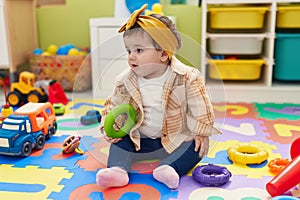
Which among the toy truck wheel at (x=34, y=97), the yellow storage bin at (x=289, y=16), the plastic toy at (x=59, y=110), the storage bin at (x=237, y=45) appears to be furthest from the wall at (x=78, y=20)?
the plastic toy at (x=59, y=110)

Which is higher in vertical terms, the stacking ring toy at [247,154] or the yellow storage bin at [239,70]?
the yellow storage bin at [239,70]

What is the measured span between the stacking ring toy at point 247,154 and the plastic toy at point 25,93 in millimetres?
925

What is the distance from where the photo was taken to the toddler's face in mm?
948

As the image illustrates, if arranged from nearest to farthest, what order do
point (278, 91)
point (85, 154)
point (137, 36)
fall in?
point (137, 36), point (85, 154), point (278, 91)

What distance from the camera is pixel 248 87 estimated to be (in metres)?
1.73

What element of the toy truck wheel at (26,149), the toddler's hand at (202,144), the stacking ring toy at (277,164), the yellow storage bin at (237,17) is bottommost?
the stacking ring toy at (277,164)

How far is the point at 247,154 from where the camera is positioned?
109 centimetres

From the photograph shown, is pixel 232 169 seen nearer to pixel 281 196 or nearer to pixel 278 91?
pixel 281 196

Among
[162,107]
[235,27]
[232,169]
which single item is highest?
[235,27]

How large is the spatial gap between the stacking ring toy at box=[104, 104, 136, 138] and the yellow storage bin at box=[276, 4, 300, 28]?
996mm

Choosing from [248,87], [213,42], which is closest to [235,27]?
[213,42]

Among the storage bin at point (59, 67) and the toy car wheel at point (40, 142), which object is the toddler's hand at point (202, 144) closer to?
the toy car wheel at point (40, 142)

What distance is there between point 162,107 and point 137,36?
0.64ft

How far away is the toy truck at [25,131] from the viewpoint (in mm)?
1095
